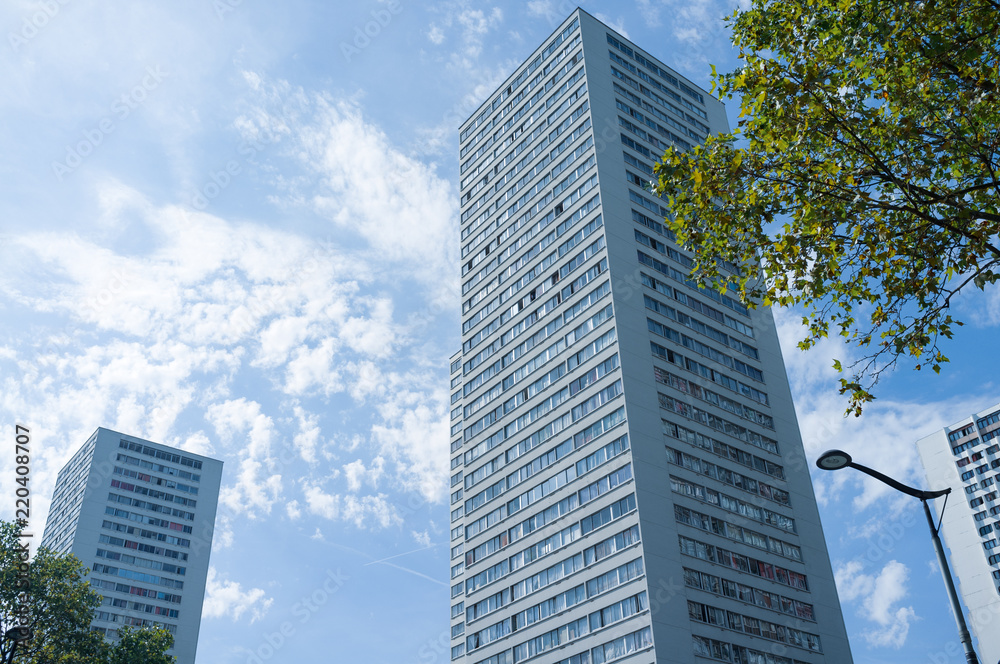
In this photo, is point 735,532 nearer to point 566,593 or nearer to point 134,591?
point 566,593

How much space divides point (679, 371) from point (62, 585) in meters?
49.5

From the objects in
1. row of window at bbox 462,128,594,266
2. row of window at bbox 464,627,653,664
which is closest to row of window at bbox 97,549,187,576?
row of window at bbox 462,128,594,266

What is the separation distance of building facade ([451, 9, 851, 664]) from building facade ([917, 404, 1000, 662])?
243 ft

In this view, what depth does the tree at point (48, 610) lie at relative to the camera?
1682 inches

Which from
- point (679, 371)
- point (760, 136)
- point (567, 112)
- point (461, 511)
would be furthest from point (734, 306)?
point (760, 136)

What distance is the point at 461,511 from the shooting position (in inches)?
3600

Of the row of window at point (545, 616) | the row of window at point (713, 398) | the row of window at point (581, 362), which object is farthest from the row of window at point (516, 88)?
the row of window at point (545, 616)

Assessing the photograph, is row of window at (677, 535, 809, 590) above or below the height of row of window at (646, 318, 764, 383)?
below

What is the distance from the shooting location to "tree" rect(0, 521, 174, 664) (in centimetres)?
4272

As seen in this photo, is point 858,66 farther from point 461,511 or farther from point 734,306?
point 461,511

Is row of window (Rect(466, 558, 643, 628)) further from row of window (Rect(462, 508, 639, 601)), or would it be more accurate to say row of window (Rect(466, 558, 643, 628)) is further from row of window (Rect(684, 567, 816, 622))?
row of window (Rect(684, 567, 816, 622))

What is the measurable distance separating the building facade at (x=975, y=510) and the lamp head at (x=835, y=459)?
12970 centimetres

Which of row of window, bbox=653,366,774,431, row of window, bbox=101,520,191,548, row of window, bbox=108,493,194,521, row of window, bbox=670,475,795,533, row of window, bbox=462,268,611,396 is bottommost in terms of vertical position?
row of window, bbox=670,475,795,533

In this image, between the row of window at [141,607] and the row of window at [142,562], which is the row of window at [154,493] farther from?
the row of window at [141,607]
